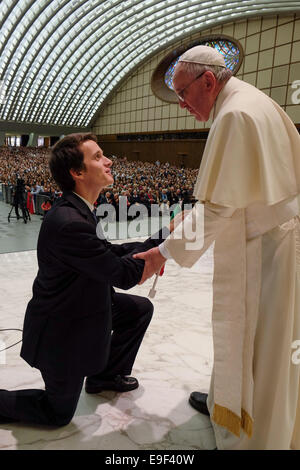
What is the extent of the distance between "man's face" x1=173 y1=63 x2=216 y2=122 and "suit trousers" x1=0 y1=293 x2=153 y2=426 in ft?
4.58

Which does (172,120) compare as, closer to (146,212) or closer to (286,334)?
(146,212)

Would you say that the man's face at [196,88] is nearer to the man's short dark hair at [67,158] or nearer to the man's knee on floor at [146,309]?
the man's short dark hair at [67,158]

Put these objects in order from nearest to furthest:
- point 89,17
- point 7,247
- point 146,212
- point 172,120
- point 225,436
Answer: point 225,436 → point 7,247 → point 146,212 → point 89,17 → point 172,120

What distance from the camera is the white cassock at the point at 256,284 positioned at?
1728 mm

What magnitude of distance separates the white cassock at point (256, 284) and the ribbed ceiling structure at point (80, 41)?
30.4m

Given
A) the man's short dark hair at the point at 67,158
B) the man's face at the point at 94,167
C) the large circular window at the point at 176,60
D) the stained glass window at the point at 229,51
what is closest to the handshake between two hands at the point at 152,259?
the man's face at the point at 94,167

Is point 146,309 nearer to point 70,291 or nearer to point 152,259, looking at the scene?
point 152,259

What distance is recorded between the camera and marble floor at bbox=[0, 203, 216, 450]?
6.88ft

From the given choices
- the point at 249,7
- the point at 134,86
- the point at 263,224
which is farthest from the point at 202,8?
the point at 263,224

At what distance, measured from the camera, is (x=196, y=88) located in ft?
6.21

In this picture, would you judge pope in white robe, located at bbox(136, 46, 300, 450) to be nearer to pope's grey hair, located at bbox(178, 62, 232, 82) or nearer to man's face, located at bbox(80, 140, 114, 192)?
pope's grey hair, located at bbox(178, 62, 232, 82)

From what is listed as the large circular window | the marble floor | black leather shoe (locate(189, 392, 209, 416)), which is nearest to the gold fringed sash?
the marble floor

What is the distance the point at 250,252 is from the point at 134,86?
148 feet

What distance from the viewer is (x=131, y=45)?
37688 millimetres
